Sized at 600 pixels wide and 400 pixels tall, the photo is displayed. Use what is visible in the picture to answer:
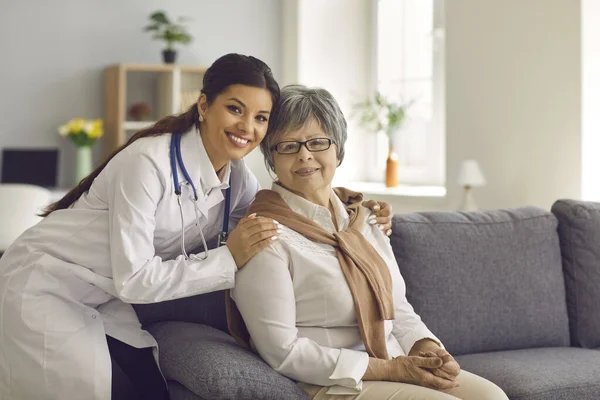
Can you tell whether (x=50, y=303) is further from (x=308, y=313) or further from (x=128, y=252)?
(x=308, y=313)

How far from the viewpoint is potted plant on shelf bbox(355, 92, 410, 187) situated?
554 cm

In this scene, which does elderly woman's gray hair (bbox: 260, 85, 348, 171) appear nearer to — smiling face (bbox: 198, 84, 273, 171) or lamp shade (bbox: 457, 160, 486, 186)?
smiling face (bbox: 198, 84, 273, 171)

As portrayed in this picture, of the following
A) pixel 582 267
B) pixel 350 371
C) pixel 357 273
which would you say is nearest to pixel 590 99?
pixel 582 267

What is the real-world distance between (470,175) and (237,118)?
2619 mm

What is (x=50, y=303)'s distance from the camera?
6.51 feet

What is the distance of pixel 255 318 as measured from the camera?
195 centimetres

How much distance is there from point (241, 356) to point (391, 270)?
0.56m

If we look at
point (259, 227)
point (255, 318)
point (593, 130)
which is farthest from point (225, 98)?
point (593, 130)

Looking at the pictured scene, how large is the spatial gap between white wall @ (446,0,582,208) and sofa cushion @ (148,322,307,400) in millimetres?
2622

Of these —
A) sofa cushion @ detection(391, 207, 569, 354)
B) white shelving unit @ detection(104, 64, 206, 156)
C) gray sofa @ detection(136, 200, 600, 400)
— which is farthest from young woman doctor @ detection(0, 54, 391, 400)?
white shelving unit @ detection(104, 64, 206, 156)

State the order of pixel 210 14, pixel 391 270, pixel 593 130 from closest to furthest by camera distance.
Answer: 1. pixel 391 270
2. pixel 593 130
3. pixel 210 14

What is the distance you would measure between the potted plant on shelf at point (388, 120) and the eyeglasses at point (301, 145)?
11.2 ft

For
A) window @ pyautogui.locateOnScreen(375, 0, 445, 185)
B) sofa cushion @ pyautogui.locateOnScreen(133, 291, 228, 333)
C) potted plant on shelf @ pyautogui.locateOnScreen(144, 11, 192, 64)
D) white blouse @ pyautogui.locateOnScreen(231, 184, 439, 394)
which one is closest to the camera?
white blouse @ pyautogui.locateOnScreen(231, 184, 439, 394)

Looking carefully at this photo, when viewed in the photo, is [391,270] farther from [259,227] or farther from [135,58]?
[135,58]
